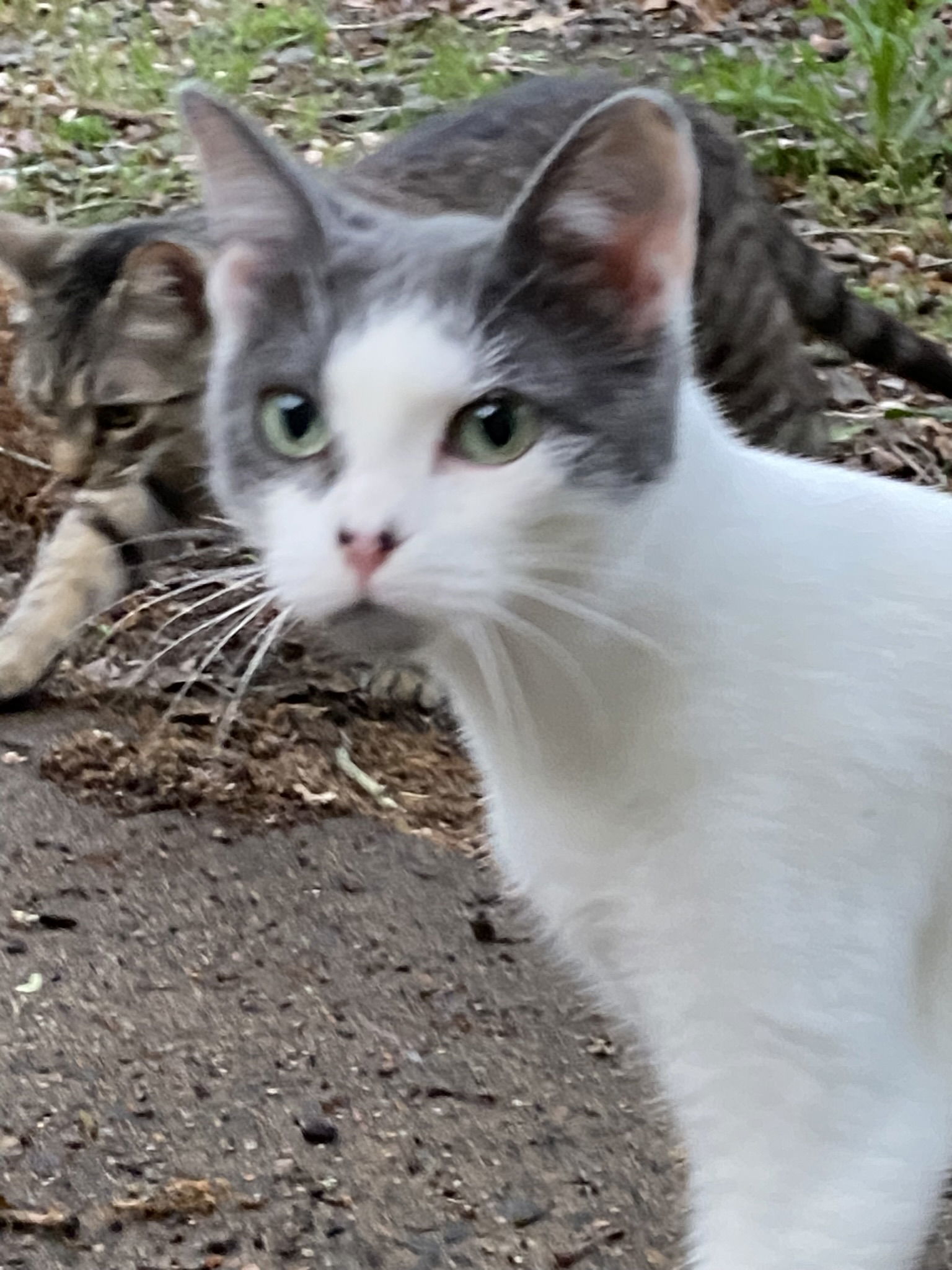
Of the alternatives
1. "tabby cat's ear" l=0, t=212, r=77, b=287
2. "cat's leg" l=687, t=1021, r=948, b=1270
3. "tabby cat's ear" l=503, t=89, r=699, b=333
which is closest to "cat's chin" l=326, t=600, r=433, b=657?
"tabby cat's ear" l=503, t=89, r=699, b=333

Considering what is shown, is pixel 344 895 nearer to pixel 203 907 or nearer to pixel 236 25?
pixel 203 907

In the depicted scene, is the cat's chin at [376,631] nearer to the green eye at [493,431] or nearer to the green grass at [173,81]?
the green eye at [493,431]

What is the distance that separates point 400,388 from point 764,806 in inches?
13.6

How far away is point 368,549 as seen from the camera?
0.83 metres

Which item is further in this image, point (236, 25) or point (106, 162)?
point (236, 25)

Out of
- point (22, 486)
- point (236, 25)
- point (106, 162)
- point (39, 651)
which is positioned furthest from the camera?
point (236, 25)

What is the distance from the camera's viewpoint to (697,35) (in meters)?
3.81

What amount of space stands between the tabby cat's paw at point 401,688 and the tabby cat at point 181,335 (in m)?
0.32

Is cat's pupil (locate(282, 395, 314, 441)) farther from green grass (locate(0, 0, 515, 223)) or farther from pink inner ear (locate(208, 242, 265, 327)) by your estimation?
green grass (locate(0, 0, 515, 223))

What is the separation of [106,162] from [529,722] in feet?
8.67

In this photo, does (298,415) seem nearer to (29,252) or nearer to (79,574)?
(79,574)

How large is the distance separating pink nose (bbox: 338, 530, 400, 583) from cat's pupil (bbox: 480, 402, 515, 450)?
87 millimetres

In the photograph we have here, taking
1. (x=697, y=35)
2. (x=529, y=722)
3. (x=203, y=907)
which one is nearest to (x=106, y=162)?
(x=697, y=35)

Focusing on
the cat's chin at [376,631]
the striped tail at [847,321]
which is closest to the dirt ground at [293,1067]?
the cat's chin at [376,631]
